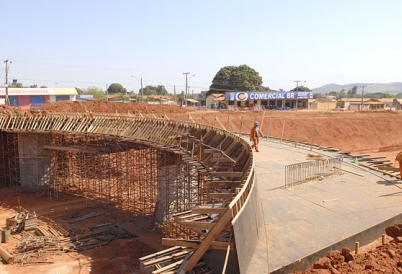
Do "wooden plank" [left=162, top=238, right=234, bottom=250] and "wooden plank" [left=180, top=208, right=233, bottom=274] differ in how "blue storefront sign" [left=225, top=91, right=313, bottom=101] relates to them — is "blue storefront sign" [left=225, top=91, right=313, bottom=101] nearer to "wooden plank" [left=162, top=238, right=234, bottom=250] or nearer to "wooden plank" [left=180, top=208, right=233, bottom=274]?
"wooden plank" [left=162, top=238, right=234, bottom=250]

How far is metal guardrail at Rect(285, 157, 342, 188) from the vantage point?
13.5 meters

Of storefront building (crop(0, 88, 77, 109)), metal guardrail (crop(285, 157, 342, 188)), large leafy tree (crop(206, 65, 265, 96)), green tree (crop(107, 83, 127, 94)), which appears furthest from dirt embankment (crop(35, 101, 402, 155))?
green tree (crop(107, 83, 127, 94))

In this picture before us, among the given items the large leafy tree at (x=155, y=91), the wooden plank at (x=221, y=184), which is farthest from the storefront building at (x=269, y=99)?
the large leafy tree at (x=155, y=91)

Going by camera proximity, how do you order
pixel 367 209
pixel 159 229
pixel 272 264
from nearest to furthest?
1. pixel 272 264
2. pixel 367 209
3. pixel 159 229

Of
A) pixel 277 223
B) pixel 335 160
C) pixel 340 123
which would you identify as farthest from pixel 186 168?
pixel 340 123

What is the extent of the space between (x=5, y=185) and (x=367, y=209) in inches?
1084

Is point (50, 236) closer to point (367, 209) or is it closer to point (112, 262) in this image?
point (112, 262)

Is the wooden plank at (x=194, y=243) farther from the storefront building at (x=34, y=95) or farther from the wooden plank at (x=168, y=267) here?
the storefront building at (x=34, y=95)

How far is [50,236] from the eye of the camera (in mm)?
17516

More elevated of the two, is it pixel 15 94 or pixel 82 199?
pixel 15 94

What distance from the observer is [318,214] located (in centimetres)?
1003

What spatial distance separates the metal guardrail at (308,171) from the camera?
1353 cm

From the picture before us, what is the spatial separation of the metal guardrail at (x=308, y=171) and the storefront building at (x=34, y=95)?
49.4 meters

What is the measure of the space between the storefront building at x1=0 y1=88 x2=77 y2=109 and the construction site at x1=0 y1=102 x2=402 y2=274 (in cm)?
3073
